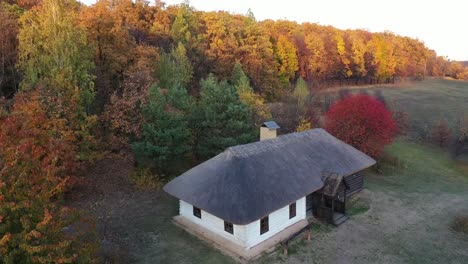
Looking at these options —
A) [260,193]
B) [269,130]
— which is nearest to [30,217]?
[260,193]

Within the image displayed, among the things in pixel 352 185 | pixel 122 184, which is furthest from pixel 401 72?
pixel 122 184

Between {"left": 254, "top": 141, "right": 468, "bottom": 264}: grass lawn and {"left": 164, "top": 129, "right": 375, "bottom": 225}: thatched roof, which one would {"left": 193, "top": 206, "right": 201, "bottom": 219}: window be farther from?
{"left": 254, "top": 141, "right": 468, "bottom": 264}: grass lawn

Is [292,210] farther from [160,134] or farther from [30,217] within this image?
[30,217]

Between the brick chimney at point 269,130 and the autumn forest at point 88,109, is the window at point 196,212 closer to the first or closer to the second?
the autumn forest at point 88,109

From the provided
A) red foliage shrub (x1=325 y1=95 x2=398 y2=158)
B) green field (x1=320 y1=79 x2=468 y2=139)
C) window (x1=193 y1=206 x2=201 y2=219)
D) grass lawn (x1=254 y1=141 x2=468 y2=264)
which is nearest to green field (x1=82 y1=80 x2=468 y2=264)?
grass lawn (x1=254 y1=141 x2=468 y2=264)

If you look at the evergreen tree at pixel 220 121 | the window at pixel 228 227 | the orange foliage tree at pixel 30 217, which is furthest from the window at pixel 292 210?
the orange foliage tree at pixel 30 217

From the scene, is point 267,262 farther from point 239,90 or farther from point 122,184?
point 239,90

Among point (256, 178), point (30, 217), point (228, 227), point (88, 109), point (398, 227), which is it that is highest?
point (88, 109)
